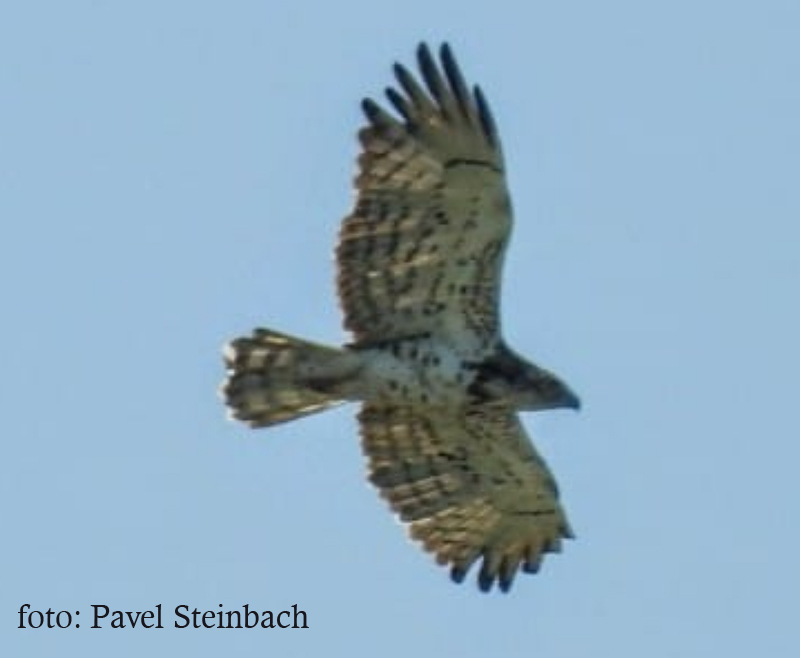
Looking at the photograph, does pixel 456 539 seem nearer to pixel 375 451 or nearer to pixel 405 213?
pixel 375 451

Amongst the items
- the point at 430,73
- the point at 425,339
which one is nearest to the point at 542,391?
the point at 425,339

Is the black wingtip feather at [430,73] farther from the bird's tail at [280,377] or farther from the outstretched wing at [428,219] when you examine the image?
the bird's tail at [280,377]

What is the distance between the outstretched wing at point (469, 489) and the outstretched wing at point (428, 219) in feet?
2.38

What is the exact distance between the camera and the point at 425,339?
2044cm

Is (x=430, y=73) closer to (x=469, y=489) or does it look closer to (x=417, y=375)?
(x=417, y=375)

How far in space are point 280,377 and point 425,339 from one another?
850 mm

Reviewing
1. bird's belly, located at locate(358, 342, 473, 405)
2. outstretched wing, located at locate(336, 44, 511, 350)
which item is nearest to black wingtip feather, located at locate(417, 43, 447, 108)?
outstretched wing, located at locate(336, 44, 511, 350)

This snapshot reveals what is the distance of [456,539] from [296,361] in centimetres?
174

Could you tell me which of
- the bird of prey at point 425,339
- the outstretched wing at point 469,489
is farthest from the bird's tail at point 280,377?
the outstretched wing at point 469,489

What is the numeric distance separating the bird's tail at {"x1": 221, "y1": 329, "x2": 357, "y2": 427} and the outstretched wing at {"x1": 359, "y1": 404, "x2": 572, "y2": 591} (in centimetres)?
52

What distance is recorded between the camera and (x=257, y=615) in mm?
21094

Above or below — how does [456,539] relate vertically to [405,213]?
below

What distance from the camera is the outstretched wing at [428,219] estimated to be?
19.9 metres

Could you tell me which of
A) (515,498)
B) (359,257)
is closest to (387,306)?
(359,257)
